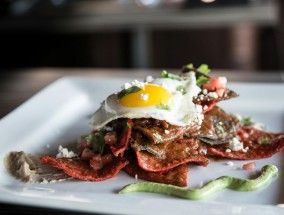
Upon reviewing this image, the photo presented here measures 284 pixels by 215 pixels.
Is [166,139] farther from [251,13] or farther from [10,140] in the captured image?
[251,13]

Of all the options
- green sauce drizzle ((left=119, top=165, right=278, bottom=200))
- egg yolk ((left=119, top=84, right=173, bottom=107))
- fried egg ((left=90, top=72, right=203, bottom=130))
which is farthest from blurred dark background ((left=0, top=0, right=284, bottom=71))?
green sauce drizzle ((left=119, top=165, right=278, bottom=200))

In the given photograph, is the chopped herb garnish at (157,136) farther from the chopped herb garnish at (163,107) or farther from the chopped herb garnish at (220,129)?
the chopped herb garnish at (220,129)

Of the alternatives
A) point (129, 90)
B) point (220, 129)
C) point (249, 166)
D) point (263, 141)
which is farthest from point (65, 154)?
point (263, 141)

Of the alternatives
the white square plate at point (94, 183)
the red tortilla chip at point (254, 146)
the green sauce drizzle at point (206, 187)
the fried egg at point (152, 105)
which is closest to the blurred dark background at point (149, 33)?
the white square plate at point (94, 183)

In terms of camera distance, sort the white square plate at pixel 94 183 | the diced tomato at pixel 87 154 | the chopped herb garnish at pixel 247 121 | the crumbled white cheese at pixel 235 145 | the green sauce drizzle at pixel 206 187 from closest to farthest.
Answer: the white square plate at pixel 94 183 < the green sauce drizzle at pixel 206 187 < the diced tomato at pixel 87 154 < the crumbled white cheese at pixel 235 145 < the chopped herb garnish at pixel 247 121

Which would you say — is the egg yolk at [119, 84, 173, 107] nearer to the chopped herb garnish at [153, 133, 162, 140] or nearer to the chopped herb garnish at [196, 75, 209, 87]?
the chopped herb garnish at [153, 133, 162, 140]

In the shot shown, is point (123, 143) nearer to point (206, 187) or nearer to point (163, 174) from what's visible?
point (163, 174)
